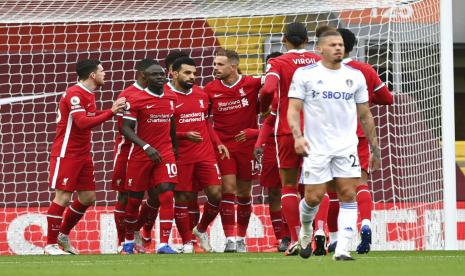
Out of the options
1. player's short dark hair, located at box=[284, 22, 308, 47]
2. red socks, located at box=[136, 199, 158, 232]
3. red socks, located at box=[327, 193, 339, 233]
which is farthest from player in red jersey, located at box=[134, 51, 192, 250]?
player's short dark hair, located at box=[284, 22, 308, 47]

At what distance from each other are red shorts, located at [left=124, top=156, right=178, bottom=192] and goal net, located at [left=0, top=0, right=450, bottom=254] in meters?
1.75

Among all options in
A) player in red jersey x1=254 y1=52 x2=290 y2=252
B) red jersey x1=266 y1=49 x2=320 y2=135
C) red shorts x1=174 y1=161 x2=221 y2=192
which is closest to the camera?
red jersey x1=266 y1=49 x2=320 y2=135

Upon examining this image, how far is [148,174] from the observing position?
11883 millimetres

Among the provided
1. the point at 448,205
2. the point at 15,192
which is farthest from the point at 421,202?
the point at 15,192

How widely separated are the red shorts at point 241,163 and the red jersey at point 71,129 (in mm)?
1364

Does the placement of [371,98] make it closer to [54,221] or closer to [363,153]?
[363,153]

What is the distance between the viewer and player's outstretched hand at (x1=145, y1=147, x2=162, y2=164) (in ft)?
37.8

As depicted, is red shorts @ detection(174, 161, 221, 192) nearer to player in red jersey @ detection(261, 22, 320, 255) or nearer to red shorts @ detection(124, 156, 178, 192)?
red shorts @ detection(124, 156, 178, 192)

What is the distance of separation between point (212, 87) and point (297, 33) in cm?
224

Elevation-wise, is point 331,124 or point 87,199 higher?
point 331,124

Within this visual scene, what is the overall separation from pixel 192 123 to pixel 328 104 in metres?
3.65

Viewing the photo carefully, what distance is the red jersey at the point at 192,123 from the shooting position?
12203 millimetres

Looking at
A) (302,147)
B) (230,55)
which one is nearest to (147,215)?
(230,55)

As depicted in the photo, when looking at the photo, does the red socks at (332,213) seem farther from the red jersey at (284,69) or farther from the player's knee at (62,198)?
the player's knee at (62,198)
